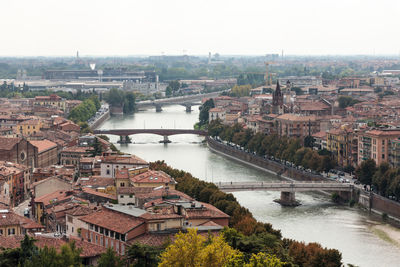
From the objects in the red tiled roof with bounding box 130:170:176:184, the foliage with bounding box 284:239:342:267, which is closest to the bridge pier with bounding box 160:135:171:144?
the red tiled roof with bounding box 130:170:176:184

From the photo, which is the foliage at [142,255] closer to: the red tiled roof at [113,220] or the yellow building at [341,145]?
the red tiled roof at [113,220]

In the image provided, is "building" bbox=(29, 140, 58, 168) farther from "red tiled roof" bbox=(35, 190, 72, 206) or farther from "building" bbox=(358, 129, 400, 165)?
"building" bbox=(358, 129, 400, 165)

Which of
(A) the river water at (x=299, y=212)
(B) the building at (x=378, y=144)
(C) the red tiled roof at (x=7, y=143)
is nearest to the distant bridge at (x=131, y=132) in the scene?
(A) the river water at (x=299, y=212)

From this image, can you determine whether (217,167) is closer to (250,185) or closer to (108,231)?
(250,185)

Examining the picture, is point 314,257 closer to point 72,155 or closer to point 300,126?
point 72,155

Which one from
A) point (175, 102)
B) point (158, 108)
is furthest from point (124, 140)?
point (175, 102)

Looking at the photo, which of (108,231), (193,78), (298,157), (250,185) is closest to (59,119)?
(298,157)

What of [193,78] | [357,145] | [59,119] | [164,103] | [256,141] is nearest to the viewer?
[357,145]
